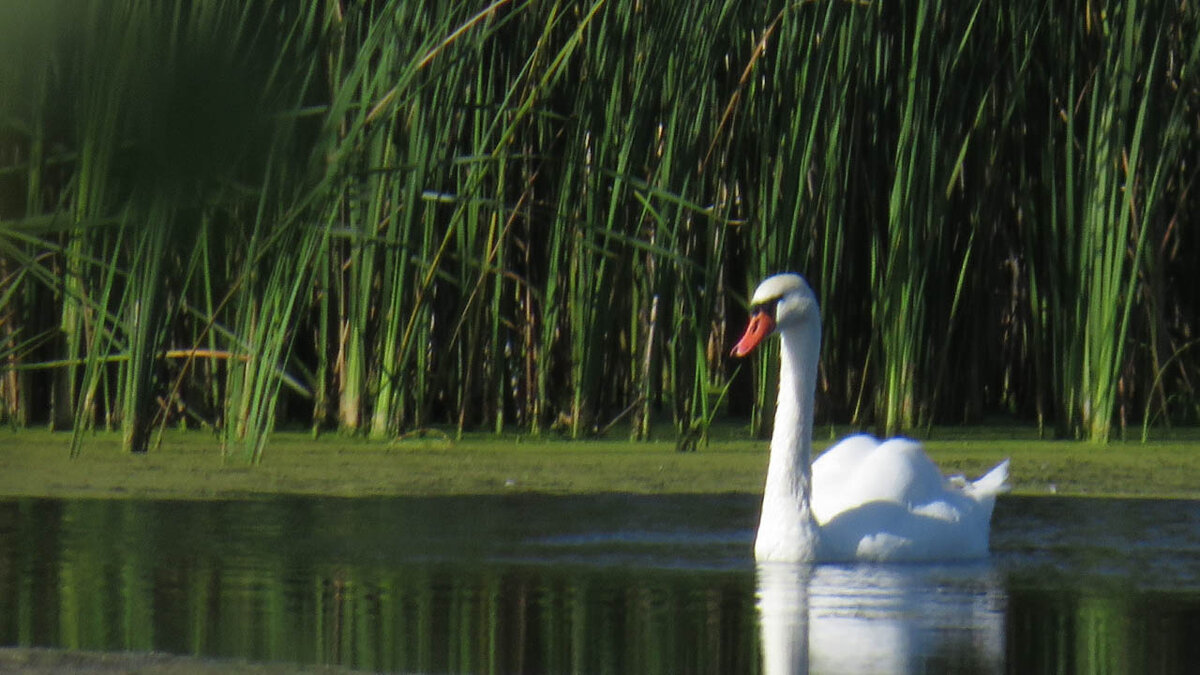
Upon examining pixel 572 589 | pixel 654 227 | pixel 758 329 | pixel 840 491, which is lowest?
pixel 572 589

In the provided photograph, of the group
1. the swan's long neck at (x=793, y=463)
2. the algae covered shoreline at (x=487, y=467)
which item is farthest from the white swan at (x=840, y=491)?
the algae covered shoreline at (x=487, y=467)

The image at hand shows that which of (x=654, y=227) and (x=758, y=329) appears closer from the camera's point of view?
(x=758, y=329)

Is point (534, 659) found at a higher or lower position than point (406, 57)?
lower

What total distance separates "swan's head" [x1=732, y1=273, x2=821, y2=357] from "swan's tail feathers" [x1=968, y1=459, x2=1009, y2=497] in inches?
26.5

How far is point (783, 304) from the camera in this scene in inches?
217

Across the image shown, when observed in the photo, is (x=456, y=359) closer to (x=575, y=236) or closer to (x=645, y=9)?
(x=575, y=236)

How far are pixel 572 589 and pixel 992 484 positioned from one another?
172cm

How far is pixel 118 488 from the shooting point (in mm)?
6180

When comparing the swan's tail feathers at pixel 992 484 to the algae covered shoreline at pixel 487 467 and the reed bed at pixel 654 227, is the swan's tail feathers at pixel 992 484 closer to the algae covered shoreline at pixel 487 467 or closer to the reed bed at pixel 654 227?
the algae covered shoreline at pixel 487 467

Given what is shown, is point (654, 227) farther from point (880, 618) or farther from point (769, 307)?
point (880, 618)

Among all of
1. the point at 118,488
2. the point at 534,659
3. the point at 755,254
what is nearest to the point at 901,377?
the point at 755,254

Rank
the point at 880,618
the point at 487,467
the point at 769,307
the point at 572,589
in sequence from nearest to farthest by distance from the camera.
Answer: the point at 880,618 < the point at 572,589 < the point at 769,307 < the point at 487,467

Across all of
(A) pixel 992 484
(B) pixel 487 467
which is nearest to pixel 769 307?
(A) pixel 992 484

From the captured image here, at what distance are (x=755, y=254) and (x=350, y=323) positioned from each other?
164 cm
